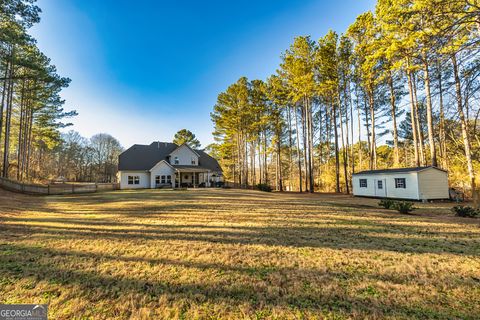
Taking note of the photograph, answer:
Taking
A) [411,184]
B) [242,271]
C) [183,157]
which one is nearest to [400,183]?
[411,184]

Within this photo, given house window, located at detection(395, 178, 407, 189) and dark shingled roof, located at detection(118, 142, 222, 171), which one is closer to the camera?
house window, located at detection(395, 178, 407, 189)

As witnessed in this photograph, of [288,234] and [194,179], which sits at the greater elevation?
[194,179]

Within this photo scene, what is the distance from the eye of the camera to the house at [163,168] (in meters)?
24.8

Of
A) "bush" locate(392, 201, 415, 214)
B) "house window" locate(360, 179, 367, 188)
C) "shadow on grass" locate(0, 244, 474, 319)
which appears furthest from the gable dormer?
"bush" locate(392, 201, 415, 214)

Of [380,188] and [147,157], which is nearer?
[380,188]

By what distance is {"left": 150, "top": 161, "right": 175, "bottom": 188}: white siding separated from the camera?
2512cm

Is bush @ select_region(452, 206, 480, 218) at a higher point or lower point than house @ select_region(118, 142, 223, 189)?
lower

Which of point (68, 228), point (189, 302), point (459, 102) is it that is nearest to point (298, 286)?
point (189, 302)

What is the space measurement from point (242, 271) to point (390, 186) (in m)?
17.1

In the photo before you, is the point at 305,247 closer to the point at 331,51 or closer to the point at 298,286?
the point at 298,286

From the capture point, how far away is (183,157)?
28.5 meters

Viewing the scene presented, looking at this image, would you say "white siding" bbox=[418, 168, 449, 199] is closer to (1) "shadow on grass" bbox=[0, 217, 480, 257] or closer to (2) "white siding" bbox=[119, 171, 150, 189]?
(1) "shadow on grass" bbox=[0, 217, 480, 257]

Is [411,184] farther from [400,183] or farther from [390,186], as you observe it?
[390,186]

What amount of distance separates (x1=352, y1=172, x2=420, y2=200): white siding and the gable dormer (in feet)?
70.2
